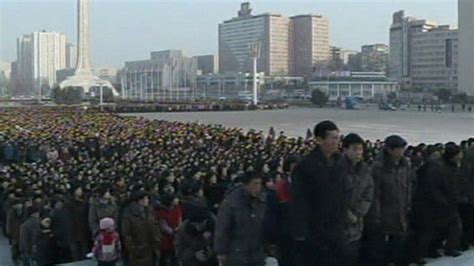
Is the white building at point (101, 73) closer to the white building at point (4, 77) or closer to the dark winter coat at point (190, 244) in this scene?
the white building at point (4, 77)

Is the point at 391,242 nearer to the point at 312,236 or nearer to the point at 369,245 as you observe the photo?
the point at 369,245

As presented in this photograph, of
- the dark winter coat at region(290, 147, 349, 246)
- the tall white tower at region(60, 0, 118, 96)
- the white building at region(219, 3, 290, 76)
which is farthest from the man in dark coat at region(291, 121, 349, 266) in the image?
the white building at region(219, 3, 290, 76)

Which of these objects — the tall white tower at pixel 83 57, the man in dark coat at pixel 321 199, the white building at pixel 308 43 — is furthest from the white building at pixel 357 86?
the man in dark coat at pixel 321 199

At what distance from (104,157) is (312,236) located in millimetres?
14293

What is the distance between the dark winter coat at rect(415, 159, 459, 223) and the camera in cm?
579

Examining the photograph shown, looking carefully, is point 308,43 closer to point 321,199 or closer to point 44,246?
point 44,246

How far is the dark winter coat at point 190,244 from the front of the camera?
202 inches

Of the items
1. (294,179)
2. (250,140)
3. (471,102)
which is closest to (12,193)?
(294,179)

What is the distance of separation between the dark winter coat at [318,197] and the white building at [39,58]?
13829 cm

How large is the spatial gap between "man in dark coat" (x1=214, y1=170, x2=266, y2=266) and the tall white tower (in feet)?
355

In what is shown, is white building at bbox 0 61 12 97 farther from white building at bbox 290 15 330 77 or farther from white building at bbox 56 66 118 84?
white building at bbox 290 15 330 77

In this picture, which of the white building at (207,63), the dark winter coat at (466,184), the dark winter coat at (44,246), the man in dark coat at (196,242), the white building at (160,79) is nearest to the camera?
the man in dark coat at (196,242)

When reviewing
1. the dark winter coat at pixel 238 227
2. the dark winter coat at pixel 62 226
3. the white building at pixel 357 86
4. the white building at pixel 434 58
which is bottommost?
the dark winter coat at pixel 62 226

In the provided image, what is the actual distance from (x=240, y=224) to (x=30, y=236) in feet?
12.6
